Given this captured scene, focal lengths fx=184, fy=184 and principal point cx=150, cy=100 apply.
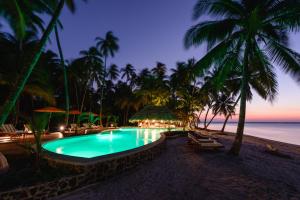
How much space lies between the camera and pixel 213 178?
572cm

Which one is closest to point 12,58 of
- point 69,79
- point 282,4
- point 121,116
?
point 69,79

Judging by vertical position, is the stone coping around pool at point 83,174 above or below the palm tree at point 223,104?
below

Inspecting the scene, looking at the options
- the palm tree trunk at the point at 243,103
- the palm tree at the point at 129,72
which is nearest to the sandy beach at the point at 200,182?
the palm tree trunk at the point at 243,103

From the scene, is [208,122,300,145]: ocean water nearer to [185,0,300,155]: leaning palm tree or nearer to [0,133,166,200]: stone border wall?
[185,0,300,155]: leaning palm tree

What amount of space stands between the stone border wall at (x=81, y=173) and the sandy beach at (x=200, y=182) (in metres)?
0.21

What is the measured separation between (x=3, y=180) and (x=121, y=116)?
31.3 metres

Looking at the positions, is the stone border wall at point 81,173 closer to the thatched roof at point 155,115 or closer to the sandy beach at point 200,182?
the sandy beach at point 200,182

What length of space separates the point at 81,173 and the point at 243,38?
27.8 feet

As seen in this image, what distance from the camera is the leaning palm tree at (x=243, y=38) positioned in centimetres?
730

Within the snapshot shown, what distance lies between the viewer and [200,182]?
5.40 meters

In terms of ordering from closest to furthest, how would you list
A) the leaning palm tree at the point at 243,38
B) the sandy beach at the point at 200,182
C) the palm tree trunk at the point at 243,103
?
the sandy beach at the point at 200,182 < the leaning palm tree at the point at 243,38 < the palm tree trunk at the point at 243,103

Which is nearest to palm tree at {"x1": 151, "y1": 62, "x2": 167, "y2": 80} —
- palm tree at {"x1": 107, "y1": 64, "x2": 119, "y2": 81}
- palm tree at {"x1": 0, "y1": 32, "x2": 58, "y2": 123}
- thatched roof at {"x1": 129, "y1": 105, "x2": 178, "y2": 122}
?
palm tree at {"x1": 107, "y1": 64, "x2": 119, "y2": 81}

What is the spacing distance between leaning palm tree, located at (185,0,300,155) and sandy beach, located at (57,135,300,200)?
2.08m

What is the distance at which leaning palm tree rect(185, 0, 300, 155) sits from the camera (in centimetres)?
730
